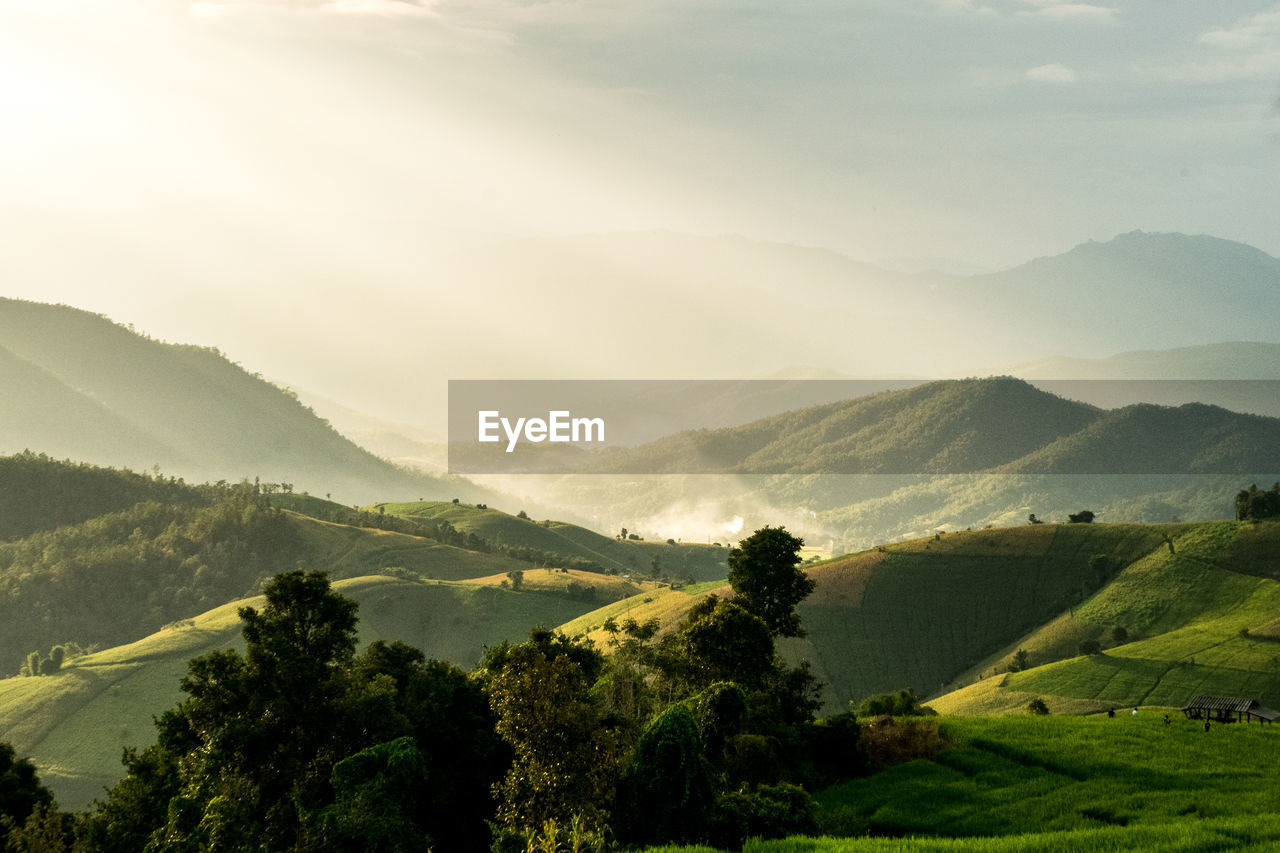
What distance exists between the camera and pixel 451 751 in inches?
2176

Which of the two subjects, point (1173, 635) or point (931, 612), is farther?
point (931, 612)

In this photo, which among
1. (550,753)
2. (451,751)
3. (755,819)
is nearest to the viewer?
(755,819)

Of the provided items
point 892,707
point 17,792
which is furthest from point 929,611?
point 17,792

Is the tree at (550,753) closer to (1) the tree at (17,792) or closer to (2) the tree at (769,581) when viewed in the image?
(1) the tree at (17,792)

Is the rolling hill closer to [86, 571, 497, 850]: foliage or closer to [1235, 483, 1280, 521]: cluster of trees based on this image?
[1235, 483, 1280, 521]: cluster of trees

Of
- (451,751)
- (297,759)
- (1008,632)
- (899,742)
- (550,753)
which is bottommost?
(1008,632)

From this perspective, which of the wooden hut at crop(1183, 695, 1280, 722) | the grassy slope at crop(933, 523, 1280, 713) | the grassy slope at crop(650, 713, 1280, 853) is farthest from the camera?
the grassy slope at crop(933, 523, 1280, 713)

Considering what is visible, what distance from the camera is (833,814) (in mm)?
48281

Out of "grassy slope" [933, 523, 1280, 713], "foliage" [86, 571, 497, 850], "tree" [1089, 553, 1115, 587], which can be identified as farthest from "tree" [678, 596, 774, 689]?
"tree" [1089, 553, 1115, 587]

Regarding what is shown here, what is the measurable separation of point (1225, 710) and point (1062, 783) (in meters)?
25.2

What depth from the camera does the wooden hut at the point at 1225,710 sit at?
69.3 metres

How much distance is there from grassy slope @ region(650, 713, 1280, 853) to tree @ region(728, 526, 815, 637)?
733 inches

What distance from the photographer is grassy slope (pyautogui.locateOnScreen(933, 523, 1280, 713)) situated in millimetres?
130250

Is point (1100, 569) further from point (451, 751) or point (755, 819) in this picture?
point (755, 819)
